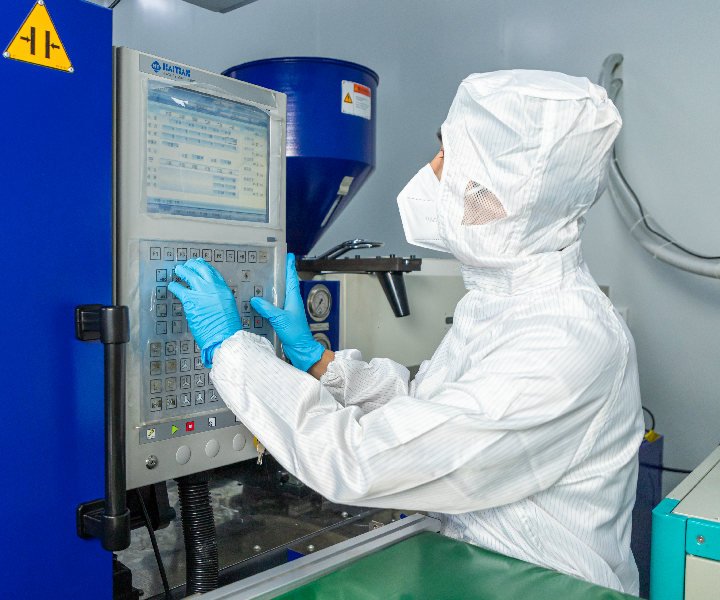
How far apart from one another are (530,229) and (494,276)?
11 centimetres

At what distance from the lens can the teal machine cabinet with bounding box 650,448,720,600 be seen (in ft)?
2.91

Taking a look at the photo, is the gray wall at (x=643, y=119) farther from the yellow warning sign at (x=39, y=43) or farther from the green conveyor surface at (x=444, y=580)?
the yellow warning sign at (x=39, y=43)

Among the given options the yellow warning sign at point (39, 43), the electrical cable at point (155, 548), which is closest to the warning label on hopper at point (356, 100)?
the yellow warning sign at point (39, 43)

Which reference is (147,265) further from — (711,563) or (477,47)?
(477,47)

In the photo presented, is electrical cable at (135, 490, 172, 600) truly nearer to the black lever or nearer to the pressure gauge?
the black lever

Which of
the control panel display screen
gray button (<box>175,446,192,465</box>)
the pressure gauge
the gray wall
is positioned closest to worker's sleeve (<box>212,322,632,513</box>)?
gray button (<box>175,446,192,465</box>)

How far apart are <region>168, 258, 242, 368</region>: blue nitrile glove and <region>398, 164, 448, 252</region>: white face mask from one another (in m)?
0.39

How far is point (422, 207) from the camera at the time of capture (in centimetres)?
116

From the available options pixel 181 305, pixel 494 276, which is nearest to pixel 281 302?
pixel 181 305

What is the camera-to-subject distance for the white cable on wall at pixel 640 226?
1.95 metres

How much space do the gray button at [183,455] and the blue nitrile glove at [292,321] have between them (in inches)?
9.6

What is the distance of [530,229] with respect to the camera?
38.4 inches

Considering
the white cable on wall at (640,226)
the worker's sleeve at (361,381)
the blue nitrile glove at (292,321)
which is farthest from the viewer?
the white cable on wall at (640,226)

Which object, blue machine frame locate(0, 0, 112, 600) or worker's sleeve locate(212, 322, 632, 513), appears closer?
blue machine frame locate(0, 0, 112, 600)
